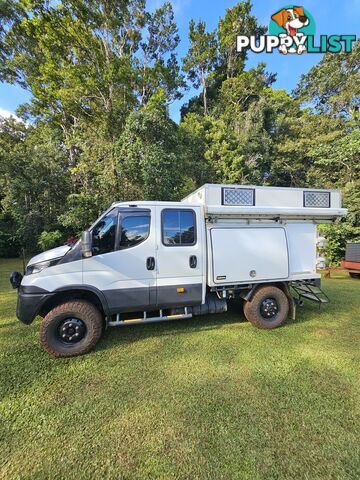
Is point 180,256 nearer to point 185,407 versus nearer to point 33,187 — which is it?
point 185,407

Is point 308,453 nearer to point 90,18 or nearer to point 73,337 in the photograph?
point 73,337

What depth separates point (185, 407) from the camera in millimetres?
2436

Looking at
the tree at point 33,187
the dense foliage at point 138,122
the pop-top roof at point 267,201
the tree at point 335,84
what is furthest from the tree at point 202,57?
the pop-top roof at point 267,201

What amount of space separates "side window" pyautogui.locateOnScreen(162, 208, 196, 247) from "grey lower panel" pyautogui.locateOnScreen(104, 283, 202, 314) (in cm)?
71

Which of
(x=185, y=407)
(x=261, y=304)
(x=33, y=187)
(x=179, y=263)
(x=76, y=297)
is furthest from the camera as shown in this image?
(x=33, y=187)

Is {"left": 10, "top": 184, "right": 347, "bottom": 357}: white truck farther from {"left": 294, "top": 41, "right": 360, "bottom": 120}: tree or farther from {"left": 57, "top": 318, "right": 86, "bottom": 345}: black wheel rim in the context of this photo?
{"left": 294, "top": 41, "right": 360, "bottom": 120}: tree

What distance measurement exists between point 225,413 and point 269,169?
19.1 m

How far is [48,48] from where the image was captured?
12.6m

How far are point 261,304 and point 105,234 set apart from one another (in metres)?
2.91

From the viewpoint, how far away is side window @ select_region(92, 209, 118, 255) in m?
3.48

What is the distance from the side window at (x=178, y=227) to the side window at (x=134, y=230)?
28 cm

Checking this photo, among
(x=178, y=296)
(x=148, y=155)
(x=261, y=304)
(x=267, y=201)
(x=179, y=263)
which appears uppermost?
(x=148, y=155)

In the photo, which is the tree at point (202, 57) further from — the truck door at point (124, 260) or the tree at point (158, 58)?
the truck door at point (124, 260)

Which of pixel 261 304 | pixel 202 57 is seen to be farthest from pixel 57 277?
pixel 202 57
